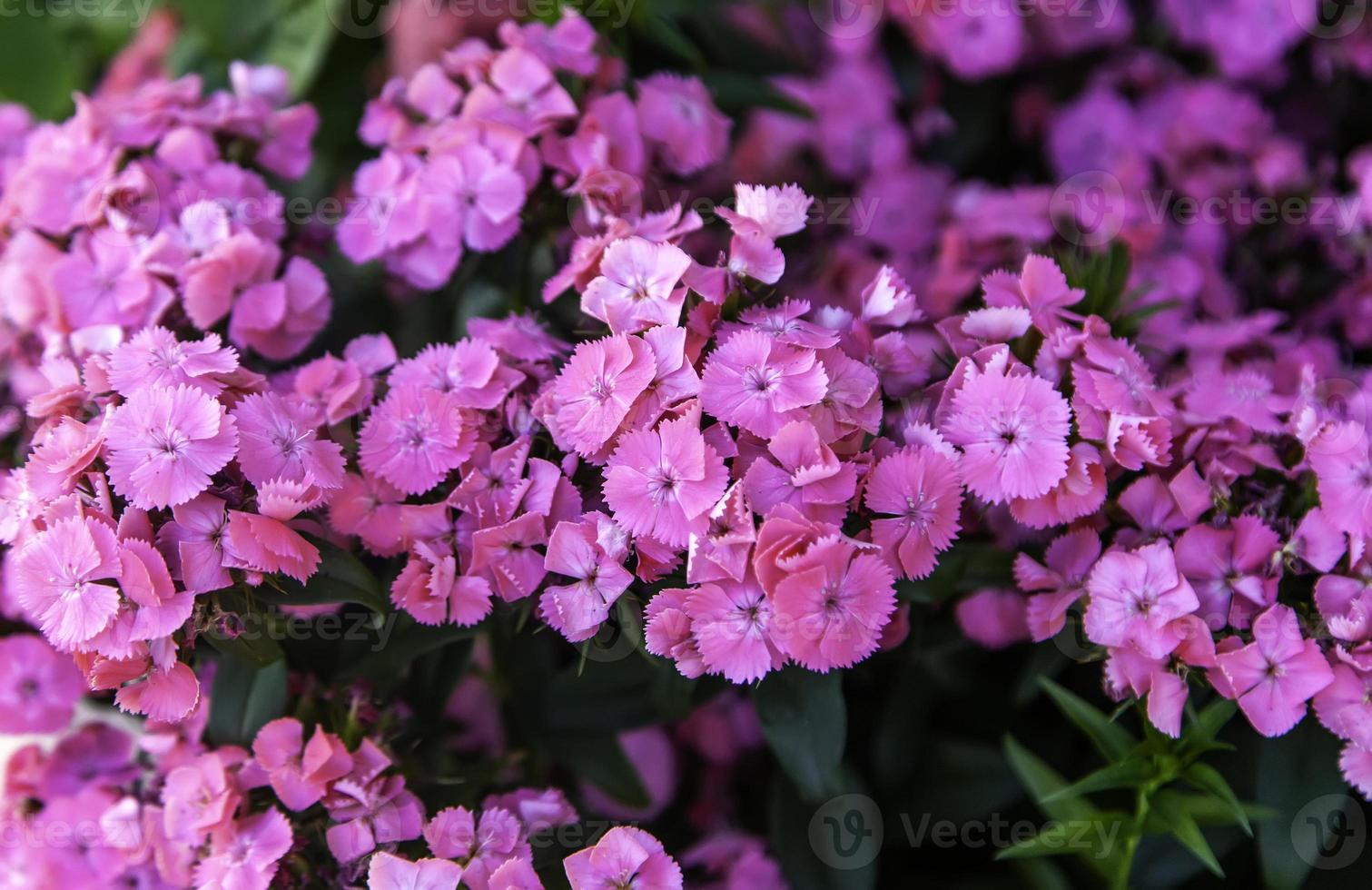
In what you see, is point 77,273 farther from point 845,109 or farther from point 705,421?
point 845,109

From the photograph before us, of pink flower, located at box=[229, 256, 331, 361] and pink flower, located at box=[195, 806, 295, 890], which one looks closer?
pink flower, located at box=[195, 806, 295, 890]

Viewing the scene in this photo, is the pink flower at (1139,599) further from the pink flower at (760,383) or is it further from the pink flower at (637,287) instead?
the pink flower at (637,287)

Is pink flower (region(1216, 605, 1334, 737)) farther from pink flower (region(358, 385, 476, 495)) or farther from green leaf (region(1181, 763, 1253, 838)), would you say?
pink flower (region(358, 385, 476, 495))

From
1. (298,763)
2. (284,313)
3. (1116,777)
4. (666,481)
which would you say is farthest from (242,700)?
(1116,777)

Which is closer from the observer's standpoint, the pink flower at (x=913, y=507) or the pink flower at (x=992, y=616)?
the pink flower at (x=913, y=507)

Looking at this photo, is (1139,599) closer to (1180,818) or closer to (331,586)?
(1180,818)

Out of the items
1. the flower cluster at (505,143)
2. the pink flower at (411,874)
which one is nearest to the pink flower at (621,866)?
the pink flower at (411,874)

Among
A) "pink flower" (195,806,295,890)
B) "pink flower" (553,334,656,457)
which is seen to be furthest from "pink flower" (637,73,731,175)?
"pink flower" (195,806,295,890)
